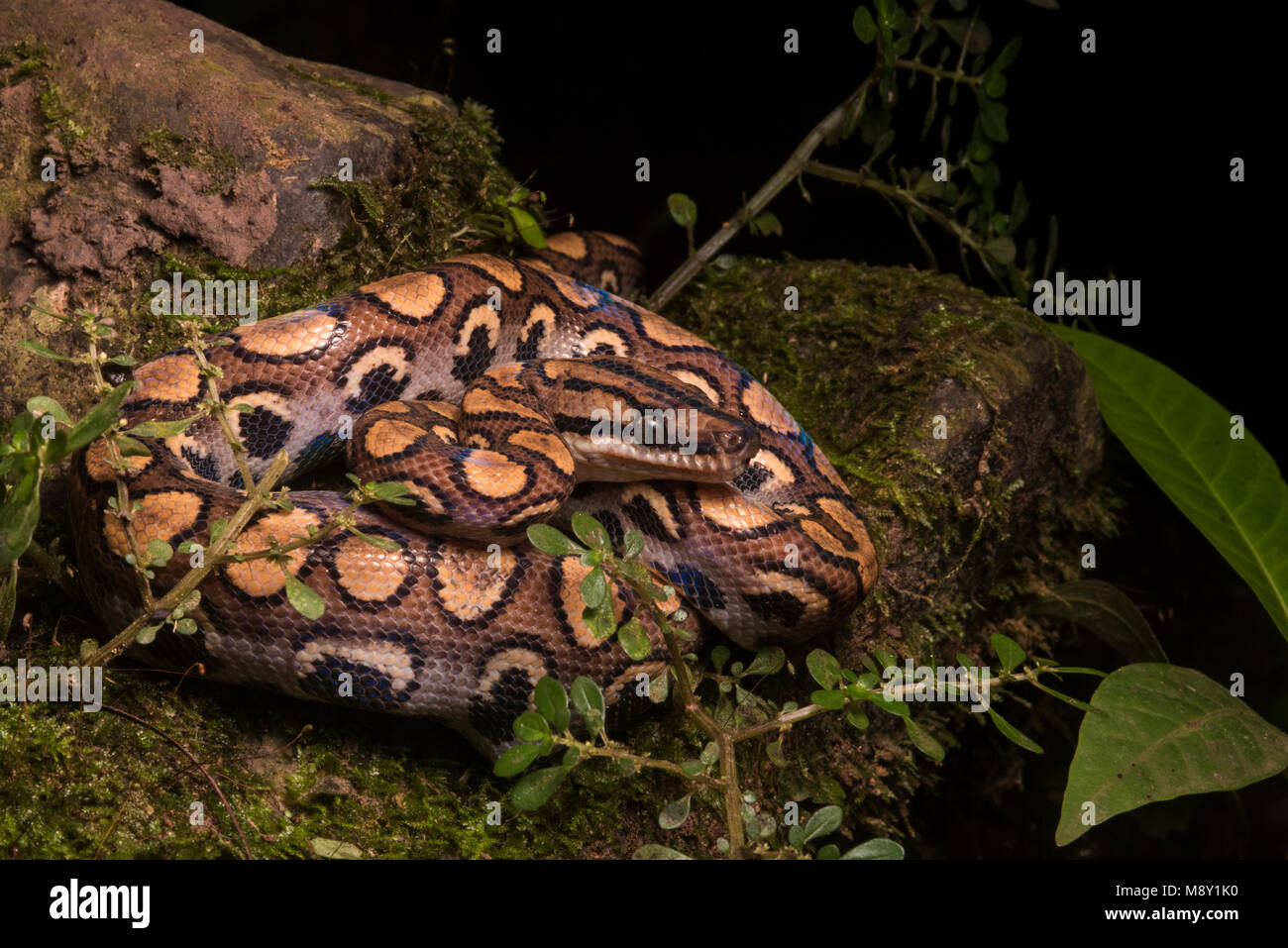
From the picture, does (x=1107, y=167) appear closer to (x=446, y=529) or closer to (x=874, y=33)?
(x=874, y=33)

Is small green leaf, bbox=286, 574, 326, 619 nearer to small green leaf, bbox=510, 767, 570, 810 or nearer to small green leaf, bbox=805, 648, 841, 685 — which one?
small green leaf, bbox=510, 767, 570, 810

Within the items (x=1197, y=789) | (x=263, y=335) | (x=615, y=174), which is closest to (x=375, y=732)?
(x=263, y=335)

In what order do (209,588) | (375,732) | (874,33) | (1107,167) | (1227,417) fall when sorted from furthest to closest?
1. (1107,167)
2. (874,33)
3. (1227,417)
4. (375,732)
5. (209,588)

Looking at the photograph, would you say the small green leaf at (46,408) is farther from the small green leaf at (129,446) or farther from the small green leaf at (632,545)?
the small green leaf at (632,545)

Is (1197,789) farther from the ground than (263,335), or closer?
closer

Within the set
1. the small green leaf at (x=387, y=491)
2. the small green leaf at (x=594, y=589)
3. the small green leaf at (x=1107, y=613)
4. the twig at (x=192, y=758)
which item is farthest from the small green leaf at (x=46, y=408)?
the small green leaf at (x=1107, y=613)

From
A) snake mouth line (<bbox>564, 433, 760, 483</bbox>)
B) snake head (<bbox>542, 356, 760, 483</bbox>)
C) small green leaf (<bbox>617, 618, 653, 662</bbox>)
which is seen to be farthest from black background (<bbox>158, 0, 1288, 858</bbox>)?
small green leaf (<bbox>617, 618, 653, 662</bbox>)
